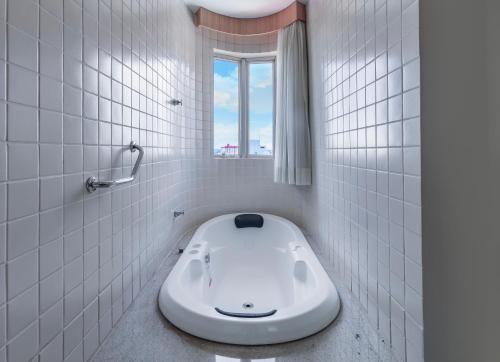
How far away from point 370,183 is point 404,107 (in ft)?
1.02

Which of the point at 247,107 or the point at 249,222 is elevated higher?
the point at 247,107

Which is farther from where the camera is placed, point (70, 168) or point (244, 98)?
point (244, 98)

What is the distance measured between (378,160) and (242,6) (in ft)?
6.35

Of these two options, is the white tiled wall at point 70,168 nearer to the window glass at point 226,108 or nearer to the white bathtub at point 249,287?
the white bathtub at point 249,287

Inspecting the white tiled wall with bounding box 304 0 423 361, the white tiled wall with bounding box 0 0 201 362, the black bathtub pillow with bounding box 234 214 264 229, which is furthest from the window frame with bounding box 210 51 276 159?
the white tiled wall with bounding box 0 0 201 362

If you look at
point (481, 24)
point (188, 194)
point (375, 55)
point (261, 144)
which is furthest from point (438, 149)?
point (261, 144)

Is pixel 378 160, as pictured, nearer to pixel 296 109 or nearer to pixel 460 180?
pixel 460 180

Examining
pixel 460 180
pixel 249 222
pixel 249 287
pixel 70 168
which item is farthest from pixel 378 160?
pixel 249 222

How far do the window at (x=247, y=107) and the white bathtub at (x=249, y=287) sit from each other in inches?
29.6

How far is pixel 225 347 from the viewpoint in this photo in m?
0.82

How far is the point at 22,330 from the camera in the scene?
0.55 metres

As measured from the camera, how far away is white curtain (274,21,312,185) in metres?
1.96

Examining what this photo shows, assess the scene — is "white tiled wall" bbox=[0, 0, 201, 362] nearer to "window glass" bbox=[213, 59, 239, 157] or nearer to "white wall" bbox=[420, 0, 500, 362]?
"white wall" bbox=[420, 0, 500, 362]

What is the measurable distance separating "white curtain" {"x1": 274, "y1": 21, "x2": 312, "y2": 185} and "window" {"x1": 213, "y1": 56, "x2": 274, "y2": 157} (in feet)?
1.52
